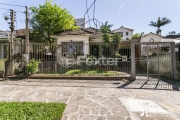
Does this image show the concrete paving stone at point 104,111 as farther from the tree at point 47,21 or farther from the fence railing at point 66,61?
the tree at point 47,21

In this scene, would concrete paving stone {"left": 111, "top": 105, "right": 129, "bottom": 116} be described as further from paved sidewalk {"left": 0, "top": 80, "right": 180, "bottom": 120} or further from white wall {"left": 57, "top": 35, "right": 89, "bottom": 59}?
white wall {"left": 57, "top": 35, "right": 89, "bottom": 59}

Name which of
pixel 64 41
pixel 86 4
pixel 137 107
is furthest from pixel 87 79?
pixel 64 41

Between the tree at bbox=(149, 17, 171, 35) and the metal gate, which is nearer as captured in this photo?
the metal gate

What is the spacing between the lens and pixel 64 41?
13016mm

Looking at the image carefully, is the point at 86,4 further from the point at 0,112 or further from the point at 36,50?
the point at 0,112

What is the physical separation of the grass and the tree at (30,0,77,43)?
44.5 feet

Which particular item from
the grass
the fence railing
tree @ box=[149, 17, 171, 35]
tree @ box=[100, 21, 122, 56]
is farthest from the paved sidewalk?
tree @ box=[149, 17, 171, 35]

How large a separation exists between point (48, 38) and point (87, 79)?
1119 cm

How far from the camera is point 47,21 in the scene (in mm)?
16141

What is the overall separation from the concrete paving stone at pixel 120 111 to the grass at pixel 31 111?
1602 millimetres

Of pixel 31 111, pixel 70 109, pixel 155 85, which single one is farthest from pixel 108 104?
pixel 155 85

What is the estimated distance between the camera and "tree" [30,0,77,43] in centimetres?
1625

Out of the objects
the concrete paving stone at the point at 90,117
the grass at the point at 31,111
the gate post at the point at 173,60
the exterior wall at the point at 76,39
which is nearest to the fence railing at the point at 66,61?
the exterior wall at the point at 76,39

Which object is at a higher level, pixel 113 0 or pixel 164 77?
pixel 113 0
